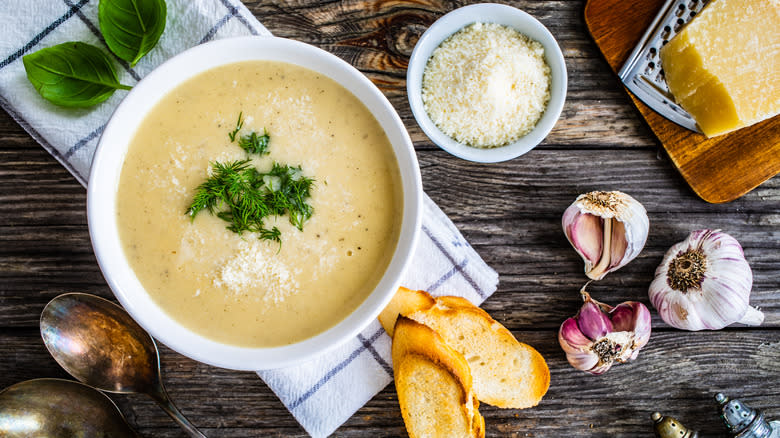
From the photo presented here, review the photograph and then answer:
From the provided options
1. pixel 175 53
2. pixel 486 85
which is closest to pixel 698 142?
pixel 486 85

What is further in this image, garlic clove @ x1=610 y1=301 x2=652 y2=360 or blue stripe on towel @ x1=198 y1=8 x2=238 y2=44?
garlic clove @ x1=610 y1=301 x2=652 y2=360

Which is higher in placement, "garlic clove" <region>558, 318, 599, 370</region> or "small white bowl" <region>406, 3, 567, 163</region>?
"small white bowl" <region>406, 3, 567, 163</region>

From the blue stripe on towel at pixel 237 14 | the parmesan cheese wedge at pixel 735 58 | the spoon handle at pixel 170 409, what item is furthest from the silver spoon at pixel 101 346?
the parmesan cheese wedge at pixel 735 58

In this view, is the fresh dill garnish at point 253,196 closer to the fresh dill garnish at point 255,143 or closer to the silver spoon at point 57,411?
the fresh dill garnish at point 255,143

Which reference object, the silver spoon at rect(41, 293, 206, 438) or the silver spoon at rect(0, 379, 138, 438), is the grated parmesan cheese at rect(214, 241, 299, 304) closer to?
the silver spoon at rect(41, 293, 206, 438)

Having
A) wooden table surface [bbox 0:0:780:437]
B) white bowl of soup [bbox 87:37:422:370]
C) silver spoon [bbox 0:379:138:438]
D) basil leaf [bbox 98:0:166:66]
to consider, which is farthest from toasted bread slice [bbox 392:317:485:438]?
basil leaf [bbox 98:0:166:66]

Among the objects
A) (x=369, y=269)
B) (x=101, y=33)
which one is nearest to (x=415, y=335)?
(x=369, y=269)
